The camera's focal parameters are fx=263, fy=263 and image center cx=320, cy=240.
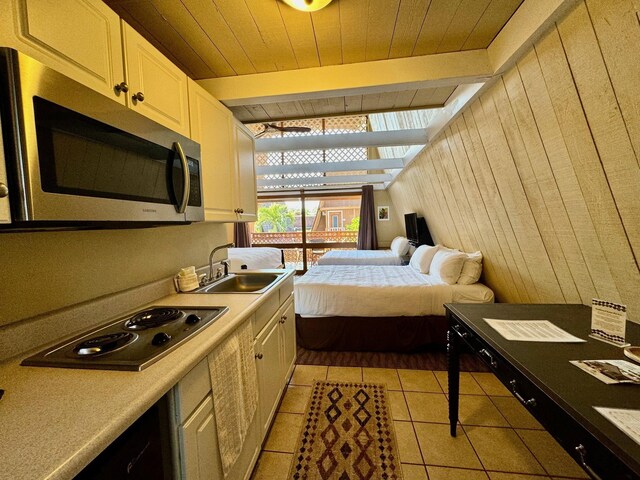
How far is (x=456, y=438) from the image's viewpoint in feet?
5.26

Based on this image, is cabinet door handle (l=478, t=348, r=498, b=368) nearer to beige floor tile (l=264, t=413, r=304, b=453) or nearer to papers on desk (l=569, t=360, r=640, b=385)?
papers on desk (l=569, t=360, r=640, b=385)

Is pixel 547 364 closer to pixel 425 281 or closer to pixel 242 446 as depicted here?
pixel 242 446

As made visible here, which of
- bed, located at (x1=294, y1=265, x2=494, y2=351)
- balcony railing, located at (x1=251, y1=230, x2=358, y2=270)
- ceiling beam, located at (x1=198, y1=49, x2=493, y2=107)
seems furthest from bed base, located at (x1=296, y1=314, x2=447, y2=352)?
balcony railing, located at (x1=251, y1=230, x2=358, y2=270)

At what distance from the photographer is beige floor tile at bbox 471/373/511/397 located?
199 centimetres

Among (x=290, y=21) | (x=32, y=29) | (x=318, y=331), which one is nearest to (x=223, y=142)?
(x=290, y=21)

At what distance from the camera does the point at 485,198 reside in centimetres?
210

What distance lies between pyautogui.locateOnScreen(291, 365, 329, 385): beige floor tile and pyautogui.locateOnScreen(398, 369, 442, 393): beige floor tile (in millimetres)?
658

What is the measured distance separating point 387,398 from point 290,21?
2434 mm

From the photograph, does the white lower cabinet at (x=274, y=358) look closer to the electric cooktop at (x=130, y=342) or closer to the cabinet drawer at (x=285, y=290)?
the cabinet drawer at (x=285, y=290)

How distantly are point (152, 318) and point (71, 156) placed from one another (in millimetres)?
709

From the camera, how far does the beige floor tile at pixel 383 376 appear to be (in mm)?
2133

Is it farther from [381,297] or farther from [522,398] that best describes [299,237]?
[522,398]

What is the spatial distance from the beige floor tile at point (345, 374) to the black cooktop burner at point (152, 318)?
1.50 meters

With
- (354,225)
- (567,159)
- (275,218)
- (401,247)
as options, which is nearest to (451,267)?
(567,159)
